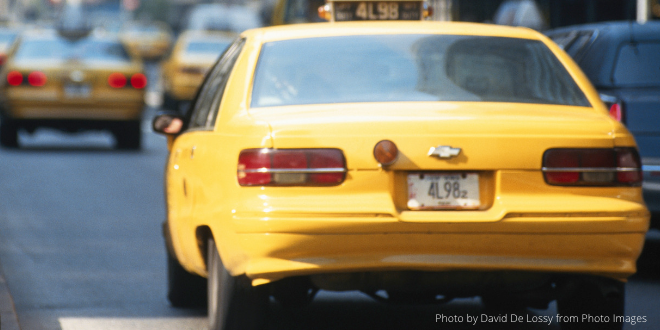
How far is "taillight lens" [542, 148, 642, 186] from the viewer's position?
4.96 metres

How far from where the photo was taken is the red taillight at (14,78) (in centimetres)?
1777

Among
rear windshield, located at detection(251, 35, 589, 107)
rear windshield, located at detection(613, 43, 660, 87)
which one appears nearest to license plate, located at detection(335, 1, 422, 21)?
rear windshield, located at detection(613, 43, 660, 87)

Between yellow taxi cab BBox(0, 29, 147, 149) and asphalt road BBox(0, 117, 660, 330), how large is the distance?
10.0 feet

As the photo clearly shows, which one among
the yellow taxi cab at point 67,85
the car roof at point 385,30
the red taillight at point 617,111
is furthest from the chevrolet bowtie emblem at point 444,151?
the yellow taxi cab at point 67,85

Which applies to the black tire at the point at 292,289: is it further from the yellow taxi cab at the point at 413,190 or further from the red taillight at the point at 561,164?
the red taillight at the point at 561,164

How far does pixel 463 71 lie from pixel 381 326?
4.81ft

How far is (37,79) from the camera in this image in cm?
1780

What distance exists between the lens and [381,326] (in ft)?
20.8

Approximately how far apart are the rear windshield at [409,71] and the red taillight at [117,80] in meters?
12.6

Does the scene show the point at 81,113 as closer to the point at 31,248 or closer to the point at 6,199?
the point at 6,199

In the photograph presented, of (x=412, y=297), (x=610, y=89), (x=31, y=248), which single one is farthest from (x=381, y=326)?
(x=31, y=248)

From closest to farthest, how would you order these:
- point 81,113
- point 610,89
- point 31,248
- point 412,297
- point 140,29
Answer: point 412,297 < point 610,89 < point 31,248 < point 81,113 < point 140,29

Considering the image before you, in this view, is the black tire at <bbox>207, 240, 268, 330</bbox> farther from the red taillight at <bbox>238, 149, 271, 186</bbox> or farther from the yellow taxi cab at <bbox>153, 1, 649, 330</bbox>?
the red taillight at <bbox>238, 149, 271, 186</bbox>

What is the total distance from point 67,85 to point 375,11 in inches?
338
